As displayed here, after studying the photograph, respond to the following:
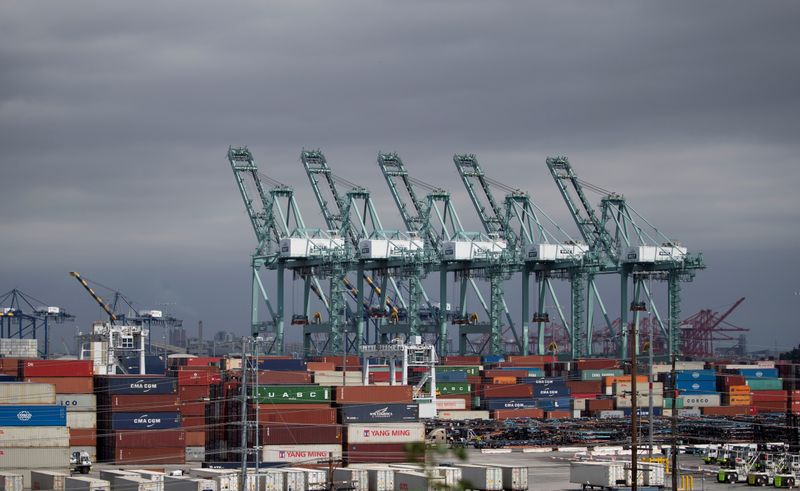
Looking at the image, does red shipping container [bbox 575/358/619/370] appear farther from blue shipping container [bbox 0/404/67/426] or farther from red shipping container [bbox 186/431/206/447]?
blue shipping container [bbox 0/404/67/426]

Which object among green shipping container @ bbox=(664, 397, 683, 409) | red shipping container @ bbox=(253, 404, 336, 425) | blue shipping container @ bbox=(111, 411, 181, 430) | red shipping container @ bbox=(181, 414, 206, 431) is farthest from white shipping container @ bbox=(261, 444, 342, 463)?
green shipping container @ bbox=(664, 397, 683, 409)

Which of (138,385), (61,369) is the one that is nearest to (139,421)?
(138,385)

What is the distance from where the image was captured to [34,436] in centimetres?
4872

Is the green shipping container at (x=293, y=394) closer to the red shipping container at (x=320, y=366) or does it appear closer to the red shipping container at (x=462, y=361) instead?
the red shipping container at (x=320, y=366)

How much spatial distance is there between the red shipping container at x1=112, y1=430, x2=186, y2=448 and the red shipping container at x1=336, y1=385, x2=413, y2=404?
7132mm

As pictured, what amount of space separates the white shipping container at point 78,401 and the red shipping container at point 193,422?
14.6ft

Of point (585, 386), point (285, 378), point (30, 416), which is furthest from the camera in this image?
point (585, 386)

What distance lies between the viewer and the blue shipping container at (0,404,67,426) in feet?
160

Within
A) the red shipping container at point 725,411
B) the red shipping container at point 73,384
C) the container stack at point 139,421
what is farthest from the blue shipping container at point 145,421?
the red shipping container at point 725,411

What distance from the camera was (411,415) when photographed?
54562mm

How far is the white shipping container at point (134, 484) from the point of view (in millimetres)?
42906

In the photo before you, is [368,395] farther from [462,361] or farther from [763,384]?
[763,384]

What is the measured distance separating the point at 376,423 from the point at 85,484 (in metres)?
13.7

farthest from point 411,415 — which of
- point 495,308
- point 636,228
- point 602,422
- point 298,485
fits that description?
point 636,228
